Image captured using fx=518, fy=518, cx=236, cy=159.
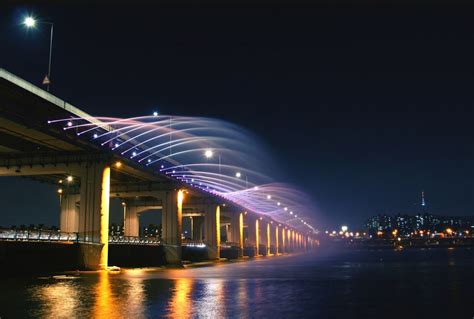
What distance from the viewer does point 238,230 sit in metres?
142

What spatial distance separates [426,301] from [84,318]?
14.6 m

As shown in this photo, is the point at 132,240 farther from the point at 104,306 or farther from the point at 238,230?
the point at 238,230

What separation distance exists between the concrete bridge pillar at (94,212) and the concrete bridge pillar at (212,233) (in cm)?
5586

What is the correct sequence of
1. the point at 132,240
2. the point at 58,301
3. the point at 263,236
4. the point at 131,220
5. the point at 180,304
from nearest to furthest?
1. the point at 180,304
2. the point at 58,301
3. the point at 132,240
4. the point at 131,220
5. the point at 263,236

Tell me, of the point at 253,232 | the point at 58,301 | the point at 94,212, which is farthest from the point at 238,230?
the point at 58,301

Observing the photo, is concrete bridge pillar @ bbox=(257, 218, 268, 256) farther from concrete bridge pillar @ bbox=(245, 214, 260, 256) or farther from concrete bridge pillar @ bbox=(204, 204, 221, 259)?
concrete bridge pillar @ bbox=(204, 204, 221, 259)

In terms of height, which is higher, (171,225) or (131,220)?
(131,220)

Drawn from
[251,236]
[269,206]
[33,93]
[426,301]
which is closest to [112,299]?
[426,301]

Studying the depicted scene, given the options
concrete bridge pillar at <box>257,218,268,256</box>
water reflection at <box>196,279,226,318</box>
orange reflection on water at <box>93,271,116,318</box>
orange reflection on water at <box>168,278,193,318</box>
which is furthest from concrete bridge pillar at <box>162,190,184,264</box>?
concrete bridge pillar at <box>257,218,268,256</box>

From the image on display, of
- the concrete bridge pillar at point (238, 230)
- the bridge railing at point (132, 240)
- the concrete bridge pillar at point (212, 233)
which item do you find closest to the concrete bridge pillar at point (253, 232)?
the concrete bridge pillar at point (238, 230)

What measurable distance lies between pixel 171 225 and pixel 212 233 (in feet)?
94.5

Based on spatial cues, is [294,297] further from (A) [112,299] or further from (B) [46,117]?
(B) [46,117]

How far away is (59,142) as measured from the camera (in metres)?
56.4

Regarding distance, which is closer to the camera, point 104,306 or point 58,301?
point 104,306
